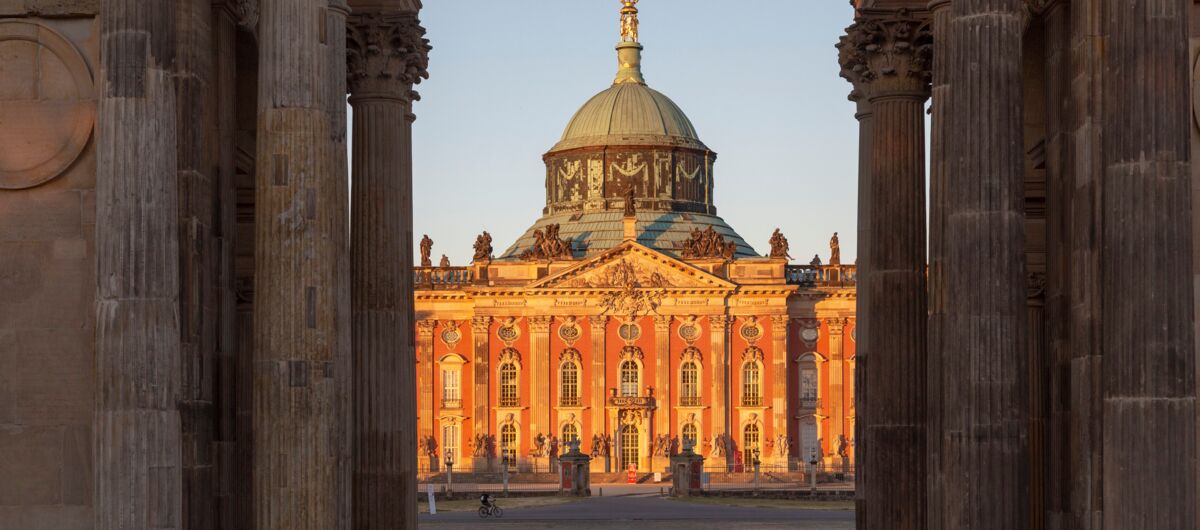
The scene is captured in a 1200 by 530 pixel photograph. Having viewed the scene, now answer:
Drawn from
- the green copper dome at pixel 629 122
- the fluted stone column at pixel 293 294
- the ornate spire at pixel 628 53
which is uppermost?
the ornate spire at pixel 628 53

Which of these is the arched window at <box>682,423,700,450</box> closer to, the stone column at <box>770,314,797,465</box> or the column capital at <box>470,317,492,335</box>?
the stone column at <box>770,314,797,465</box>

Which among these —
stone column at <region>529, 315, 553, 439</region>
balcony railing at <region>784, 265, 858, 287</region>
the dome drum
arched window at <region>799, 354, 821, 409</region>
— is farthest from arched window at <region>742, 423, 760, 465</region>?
the dome drum

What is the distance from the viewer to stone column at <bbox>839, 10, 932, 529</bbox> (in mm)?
30859

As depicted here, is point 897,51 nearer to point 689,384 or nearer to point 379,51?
point 379,51

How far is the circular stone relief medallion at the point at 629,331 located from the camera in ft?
392

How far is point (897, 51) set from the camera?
104 feet

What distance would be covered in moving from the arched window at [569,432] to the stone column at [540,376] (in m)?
0.91

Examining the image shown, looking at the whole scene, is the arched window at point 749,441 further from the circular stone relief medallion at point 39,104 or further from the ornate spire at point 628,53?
the circular stone relief medallion at point 39,104

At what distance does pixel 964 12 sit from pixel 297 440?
28.8ft

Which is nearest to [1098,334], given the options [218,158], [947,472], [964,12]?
[947,472]

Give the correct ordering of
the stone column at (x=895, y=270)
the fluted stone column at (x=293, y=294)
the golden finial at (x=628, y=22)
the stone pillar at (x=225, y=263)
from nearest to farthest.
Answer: the fluted stone column at (x=293, y=294) < the stone pillar at (x=225, y=263) < the stone column at (x=895, y=270) < the golden finial at (x=628, y=22)

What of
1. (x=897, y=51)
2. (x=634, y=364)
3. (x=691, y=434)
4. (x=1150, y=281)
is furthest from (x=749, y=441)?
(x=1150, y=281)

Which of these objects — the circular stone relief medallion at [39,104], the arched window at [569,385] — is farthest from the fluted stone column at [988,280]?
the arched window at [569,385]

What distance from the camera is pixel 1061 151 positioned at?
26031 mm
